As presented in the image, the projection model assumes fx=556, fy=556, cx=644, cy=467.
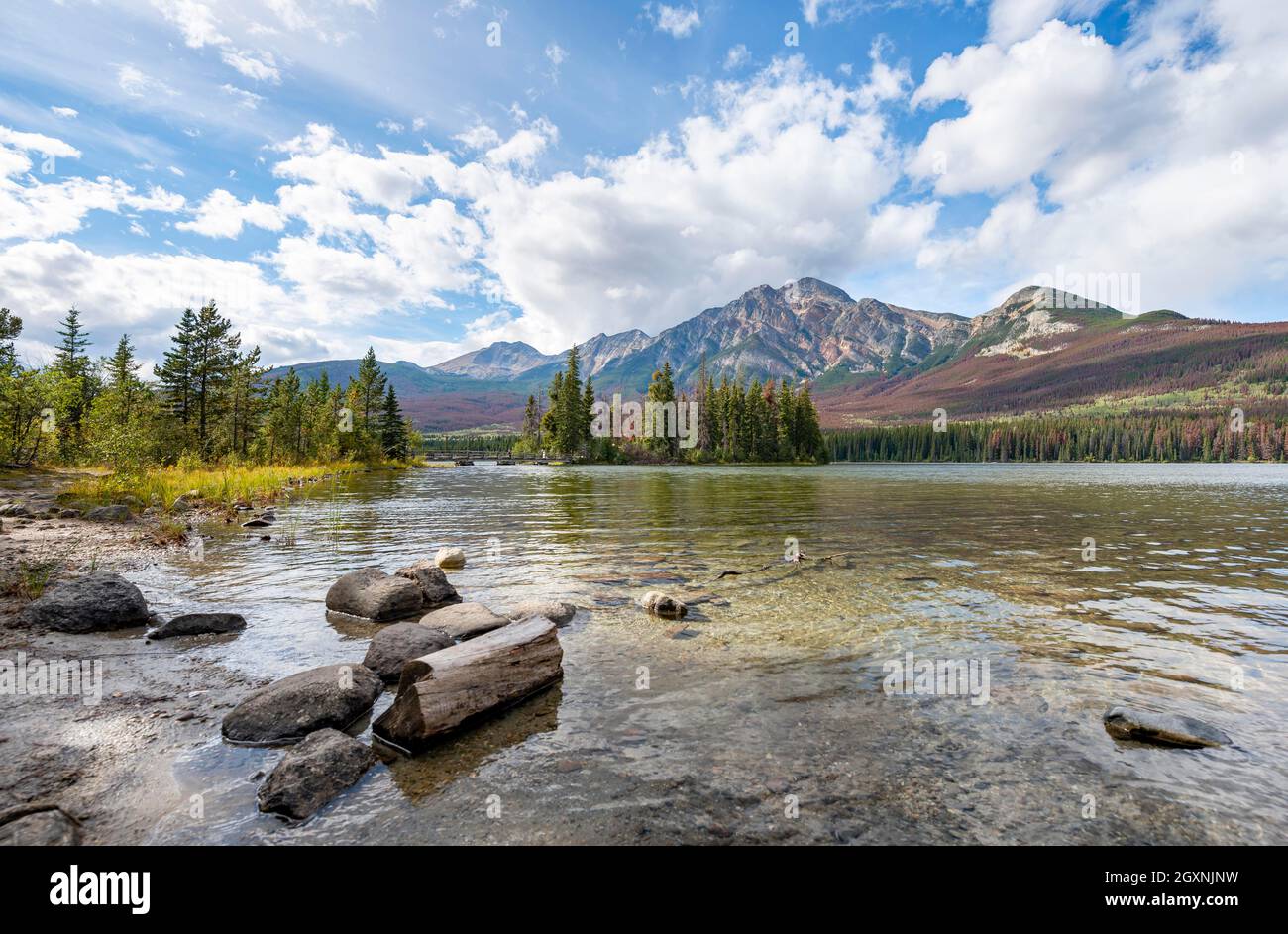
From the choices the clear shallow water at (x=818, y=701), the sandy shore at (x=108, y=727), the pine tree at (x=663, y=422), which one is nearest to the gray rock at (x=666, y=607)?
the clear shallow water at (x=818, y=701)

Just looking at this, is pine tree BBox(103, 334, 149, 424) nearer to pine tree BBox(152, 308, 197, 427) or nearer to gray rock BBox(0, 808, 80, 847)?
pine tree BBox(152, 308, 197, 427)

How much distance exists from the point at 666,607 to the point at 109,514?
25930 millimetres

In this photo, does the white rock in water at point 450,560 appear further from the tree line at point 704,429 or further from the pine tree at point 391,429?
the tree line at point 704,429

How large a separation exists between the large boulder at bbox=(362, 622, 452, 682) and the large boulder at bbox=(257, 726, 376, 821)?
2333mm

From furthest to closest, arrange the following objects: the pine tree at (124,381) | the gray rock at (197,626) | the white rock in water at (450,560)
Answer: the pine tree at (124,381), the white rock in water at (450,560), the gray rock at (197,626)

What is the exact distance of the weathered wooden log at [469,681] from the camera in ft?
21.6

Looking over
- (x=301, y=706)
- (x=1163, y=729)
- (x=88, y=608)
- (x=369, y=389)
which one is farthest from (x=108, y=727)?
(x=369, y=389)

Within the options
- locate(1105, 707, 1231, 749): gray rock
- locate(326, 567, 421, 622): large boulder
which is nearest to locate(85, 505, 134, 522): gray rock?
locate(326, 567, 421, 622): large boulder

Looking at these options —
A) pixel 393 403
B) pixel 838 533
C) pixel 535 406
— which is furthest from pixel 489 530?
pixel 535 406

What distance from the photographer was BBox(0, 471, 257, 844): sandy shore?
5270mm

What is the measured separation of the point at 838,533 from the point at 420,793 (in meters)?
22.2

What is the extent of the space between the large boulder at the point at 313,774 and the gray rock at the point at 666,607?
6.68 meters

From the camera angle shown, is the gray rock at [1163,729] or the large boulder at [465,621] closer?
the gray rock at [1163,729]

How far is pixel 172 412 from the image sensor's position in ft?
182
